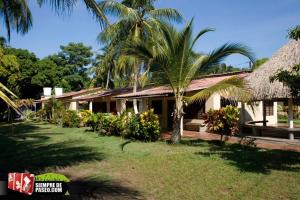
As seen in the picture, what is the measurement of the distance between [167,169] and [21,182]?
231 inches

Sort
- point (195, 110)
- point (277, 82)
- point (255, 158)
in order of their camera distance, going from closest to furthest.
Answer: point (255, 158) → point (277, 82) → point (195, 110)

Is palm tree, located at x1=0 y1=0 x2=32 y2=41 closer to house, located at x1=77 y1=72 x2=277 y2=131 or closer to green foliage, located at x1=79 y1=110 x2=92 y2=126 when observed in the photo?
house, located at x1=77 y1=72 x2=277 y2=131

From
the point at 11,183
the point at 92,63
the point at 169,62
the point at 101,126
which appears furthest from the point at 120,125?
the point at 92,63

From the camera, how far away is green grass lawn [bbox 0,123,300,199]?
679 centimetres

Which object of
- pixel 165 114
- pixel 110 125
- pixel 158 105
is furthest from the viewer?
pixel 158 105

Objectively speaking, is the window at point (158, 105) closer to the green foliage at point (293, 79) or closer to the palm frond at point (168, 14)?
the palm frond at point (168, 14)

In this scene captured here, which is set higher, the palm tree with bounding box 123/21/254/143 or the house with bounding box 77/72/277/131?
the palm tree with bounding box 123/21/254/143

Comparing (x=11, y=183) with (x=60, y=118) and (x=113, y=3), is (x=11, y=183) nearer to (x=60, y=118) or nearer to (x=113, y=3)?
(x=113, y=3)

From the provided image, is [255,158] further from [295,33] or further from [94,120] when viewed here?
[94,120]

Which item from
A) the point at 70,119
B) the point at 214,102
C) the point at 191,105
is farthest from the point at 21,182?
the point at 70,119

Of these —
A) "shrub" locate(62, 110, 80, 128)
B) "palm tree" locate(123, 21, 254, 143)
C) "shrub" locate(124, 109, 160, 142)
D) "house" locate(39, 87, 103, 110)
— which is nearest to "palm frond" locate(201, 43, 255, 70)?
"palm tree" locate(123, 21, 254, 143)

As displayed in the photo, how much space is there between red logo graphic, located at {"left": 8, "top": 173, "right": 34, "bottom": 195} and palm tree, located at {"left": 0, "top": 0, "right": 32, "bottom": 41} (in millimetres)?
6773

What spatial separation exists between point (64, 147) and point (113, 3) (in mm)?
11279

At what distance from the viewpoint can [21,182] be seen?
333 cm
